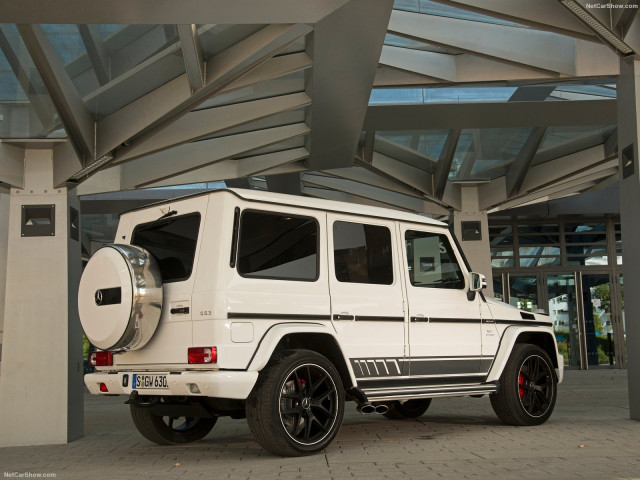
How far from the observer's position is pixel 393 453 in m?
6.54

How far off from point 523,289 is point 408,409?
12.0 meters

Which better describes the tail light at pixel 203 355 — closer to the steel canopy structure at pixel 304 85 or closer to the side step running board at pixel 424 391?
the side step running board at pixel 424 391

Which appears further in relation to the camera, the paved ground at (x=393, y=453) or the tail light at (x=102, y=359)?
the tail light at (x=102, y=359)

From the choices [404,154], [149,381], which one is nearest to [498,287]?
[404,154]

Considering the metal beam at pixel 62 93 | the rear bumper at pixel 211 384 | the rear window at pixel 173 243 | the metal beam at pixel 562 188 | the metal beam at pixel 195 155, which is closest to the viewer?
the rear bumper at pixel 211 384

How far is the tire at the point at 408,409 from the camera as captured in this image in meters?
9.65

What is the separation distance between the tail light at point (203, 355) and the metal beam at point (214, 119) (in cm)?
444

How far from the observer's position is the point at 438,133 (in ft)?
42.3

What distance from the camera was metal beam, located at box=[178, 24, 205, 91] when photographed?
7.36 metres

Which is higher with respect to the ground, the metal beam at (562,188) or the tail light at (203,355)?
the metal beam at (562,188)

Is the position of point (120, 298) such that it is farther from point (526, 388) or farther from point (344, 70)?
point (526, 388)

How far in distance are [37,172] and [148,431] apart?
3.78 meters

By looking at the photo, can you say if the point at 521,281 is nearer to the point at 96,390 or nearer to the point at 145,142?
the point at 145,142

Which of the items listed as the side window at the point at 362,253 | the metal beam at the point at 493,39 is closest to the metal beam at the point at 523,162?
the metal beam at the point at 493,39
